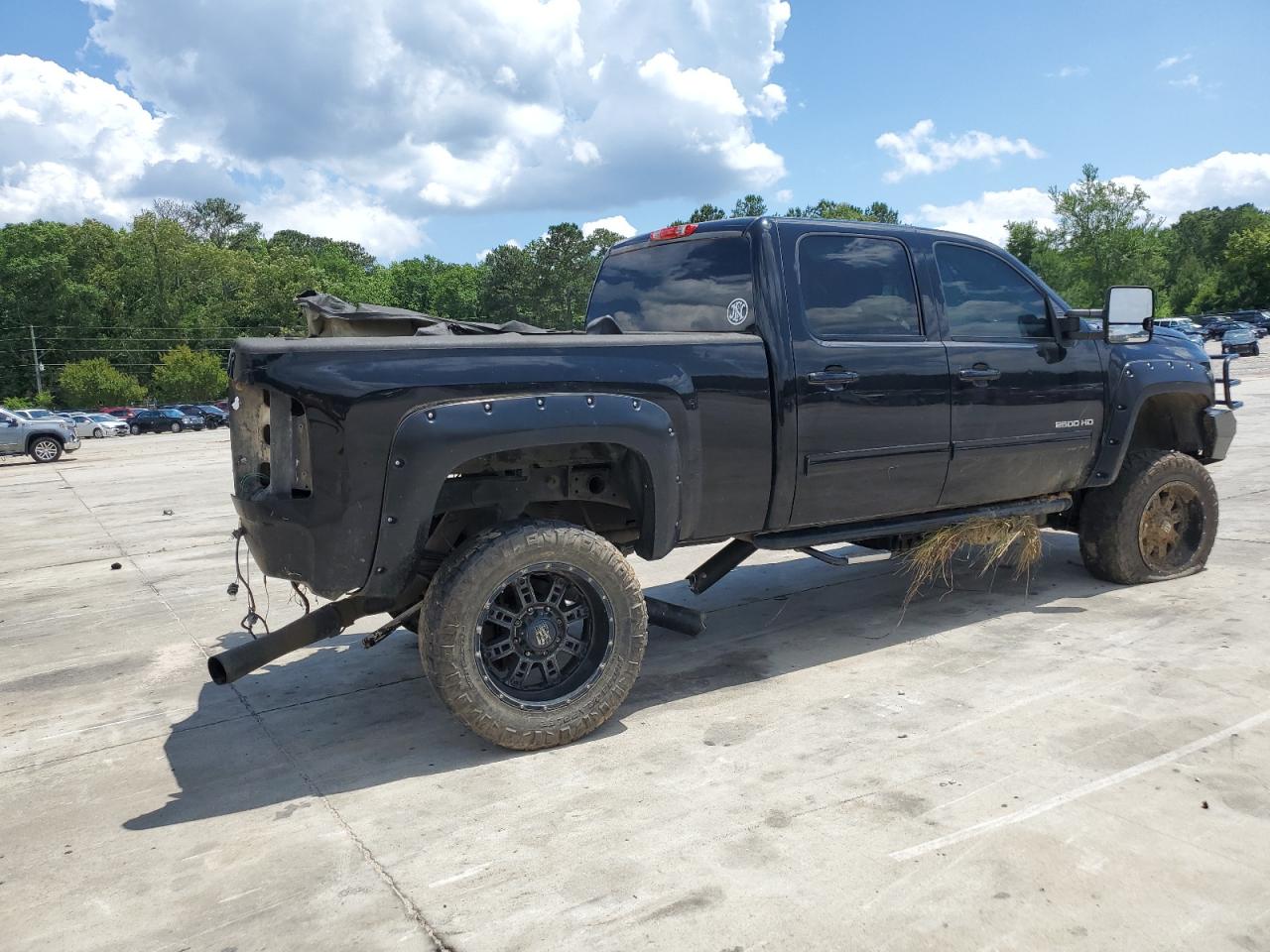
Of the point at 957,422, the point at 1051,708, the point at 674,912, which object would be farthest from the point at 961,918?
the point at 957,422

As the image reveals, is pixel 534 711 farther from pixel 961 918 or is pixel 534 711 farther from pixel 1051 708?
pixel 1051 708

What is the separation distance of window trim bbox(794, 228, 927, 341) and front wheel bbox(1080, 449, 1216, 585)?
1.91m

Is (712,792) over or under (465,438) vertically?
under

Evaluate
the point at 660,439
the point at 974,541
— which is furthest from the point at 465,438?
the point at 974,541

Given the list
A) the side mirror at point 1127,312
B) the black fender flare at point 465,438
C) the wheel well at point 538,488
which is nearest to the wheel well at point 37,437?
the wheel well at point 538,488

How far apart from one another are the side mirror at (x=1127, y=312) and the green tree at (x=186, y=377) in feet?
240

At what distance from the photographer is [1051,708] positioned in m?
3.94

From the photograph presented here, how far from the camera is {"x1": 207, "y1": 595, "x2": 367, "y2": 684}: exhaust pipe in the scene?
369 centimetres

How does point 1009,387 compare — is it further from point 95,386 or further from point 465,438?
point 95,386

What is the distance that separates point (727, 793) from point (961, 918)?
3.10 ft

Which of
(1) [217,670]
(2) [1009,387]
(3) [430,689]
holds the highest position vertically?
(2) [1009,387]

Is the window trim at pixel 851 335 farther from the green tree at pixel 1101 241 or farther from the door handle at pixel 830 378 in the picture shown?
the green tree at pixel 1101 241

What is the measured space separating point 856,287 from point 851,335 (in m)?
0.26

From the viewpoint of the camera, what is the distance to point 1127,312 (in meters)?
5.23
